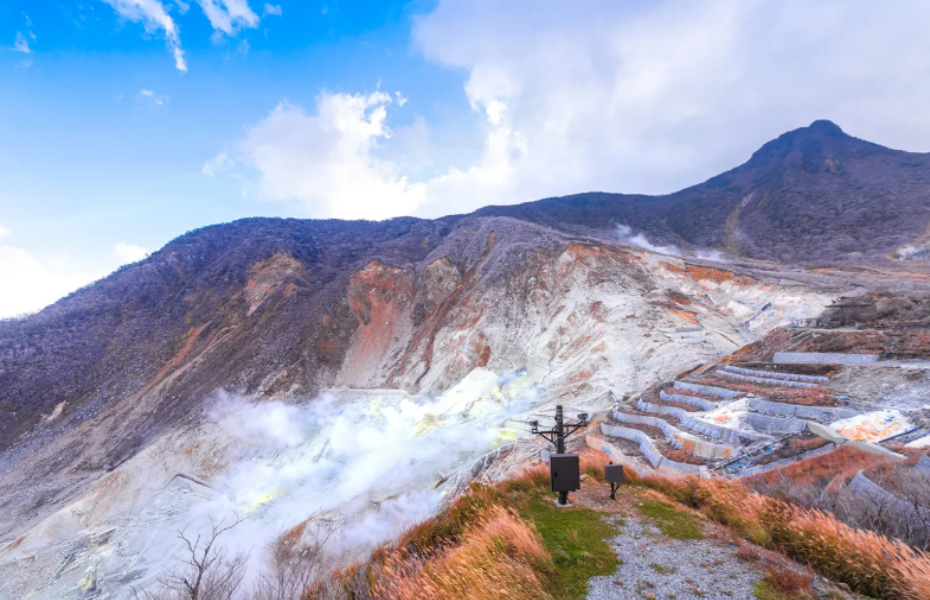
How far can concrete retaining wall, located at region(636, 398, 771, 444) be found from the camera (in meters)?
12.6

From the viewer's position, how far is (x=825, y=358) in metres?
18.3

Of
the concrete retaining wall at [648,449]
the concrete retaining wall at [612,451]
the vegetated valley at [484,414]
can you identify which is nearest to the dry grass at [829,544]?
the vegetated valley at [484,414]

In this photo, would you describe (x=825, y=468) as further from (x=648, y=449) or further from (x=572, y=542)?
(x=648, y=449)

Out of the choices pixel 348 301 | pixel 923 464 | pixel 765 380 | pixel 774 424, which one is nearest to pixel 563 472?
pixel 923 464

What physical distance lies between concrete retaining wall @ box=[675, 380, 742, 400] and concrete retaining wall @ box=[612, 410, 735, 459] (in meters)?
2.98

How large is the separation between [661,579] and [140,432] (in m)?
39.8

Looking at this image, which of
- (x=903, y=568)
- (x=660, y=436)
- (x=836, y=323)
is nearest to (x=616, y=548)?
(x=903, y=568)

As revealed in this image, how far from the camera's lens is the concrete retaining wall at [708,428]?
41.5 ft

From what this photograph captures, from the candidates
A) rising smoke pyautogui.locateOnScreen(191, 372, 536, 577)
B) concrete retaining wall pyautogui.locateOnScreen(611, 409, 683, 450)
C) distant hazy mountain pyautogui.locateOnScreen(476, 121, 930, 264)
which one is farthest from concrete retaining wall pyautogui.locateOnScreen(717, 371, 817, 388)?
distant hazy mountain pyautogui.locateOnScreen(476, 121, 930, 264)

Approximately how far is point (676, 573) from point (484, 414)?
70.9 ft

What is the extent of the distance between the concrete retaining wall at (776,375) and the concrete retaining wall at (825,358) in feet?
5.41

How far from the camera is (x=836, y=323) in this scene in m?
23.3

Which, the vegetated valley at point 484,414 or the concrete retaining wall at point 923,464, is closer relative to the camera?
the vegetated valley at point 484,414

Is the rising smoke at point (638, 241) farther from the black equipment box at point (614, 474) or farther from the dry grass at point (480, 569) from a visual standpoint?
the dry grass at point (480, 569)
